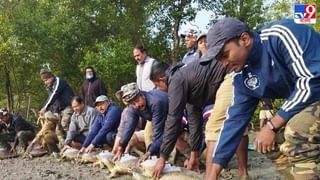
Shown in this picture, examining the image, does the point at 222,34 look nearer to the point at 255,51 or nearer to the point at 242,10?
the point at 255,51

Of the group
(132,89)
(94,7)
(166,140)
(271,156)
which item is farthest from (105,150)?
(94,7)

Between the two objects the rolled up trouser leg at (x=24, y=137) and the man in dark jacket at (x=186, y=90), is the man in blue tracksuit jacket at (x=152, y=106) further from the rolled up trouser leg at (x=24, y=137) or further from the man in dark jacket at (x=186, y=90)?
the rolled up trouser leg at (x=24, y=137)

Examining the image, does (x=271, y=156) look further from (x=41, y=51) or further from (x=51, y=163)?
(x=41, y=51)

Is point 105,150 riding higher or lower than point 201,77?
lower

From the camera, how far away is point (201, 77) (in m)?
5.30

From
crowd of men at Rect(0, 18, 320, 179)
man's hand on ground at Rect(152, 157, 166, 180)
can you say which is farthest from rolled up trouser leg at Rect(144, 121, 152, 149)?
man's hand on ground at Rect(152, 157, 166, 180)

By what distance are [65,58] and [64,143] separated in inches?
290

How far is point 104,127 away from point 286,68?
204 inches

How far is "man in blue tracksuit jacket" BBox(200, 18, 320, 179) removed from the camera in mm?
3025

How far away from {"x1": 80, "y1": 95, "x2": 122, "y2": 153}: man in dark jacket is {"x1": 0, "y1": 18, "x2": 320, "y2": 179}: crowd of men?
14 millimetres

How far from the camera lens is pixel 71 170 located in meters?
7.45

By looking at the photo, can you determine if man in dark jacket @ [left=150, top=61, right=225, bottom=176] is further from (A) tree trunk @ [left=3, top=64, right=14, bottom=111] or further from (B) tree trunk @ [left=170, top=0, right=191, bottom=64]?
(A) tree trunk @ [left=3, top=64, right=14, bottom=111]

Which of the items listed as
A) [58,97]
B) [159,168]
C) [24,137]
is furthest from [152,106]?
[24,137]

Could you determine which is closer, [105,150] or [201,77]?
[201,77]
